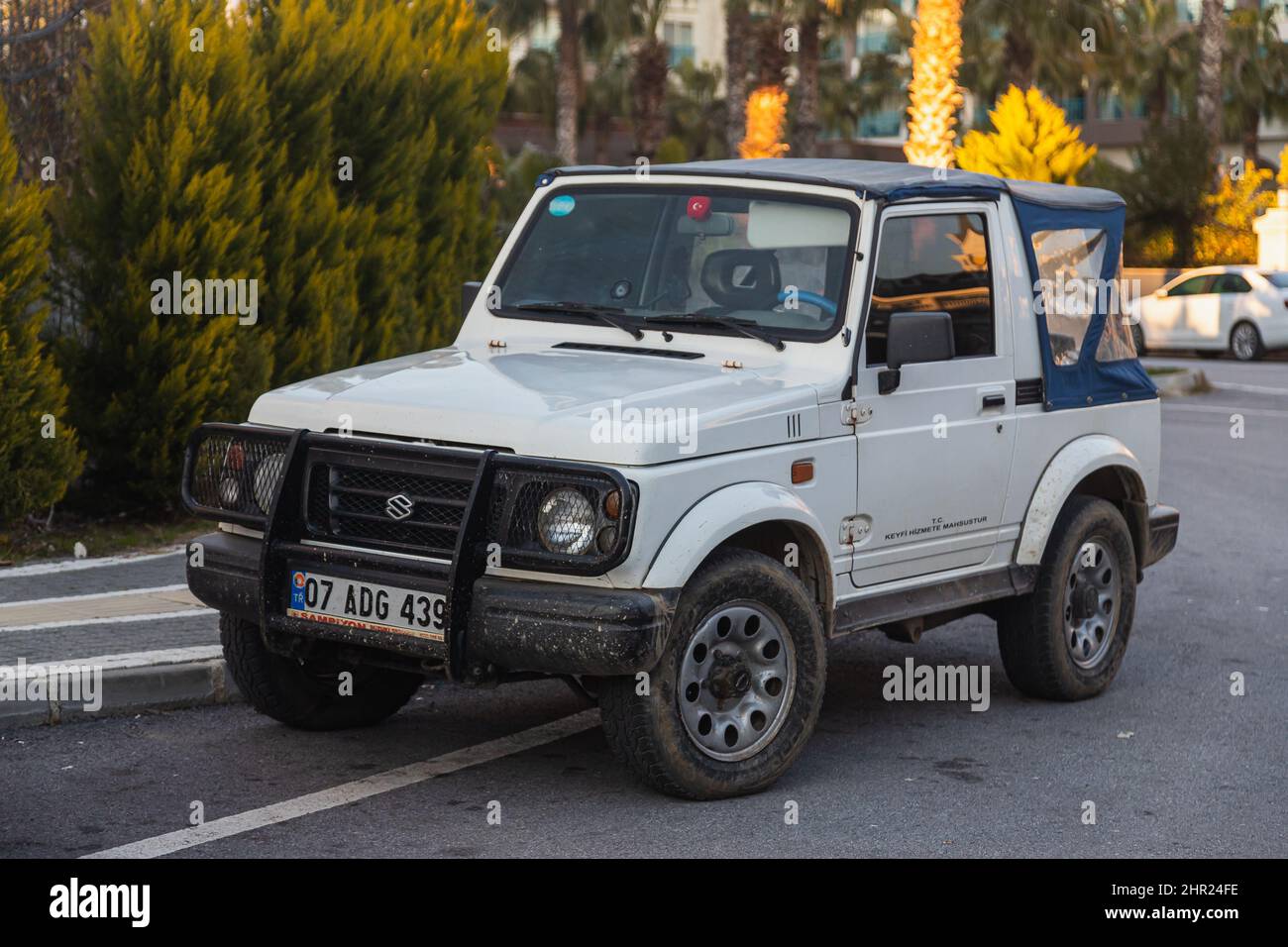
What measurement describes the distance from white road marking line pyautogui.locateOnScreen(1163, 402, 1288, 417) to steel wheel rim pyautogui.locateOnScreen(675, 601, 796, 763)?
653 inches

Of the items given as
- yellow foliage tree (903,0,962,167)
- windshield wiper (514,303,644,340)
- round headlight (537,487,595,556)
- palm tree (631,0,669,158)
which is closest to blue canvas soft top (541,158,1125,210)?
windshield wiper (514,303,644,340)

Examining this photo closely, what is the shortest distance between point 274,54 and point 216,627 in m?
5.18

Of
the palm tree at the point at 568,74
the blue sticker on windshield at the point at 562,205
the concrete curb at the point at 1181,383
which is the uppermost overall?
the palm tree at the point at 568,74

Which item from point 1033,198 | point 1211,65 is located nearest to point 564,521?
point 1033,198

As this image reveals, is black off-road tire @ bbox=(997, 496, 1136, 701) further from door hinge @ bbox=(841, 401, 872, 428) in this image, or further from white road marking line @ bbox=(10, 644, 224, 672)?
white road marking line @ bbox=(10, 644, 224, 672)

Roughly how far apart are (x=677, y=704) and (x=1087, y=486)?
3.02m

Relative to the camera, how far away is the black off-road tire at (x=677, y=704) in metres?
5.82

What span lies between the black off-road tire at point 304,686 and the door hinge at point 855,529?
1.66 metres

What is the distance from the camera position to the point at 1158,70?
65.6m

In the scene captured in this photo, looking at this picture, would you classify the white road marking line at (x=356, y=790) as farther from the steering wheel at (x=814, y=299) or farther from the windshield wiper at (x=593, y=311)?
the steering wheel at (x=814, y=299)

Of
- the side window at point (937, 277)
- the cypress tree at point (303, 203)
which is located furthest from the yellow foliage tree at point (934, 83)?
the side window at point (937, 277)

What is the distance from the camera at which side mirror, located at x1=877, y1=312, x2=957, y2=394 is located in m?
6.61
